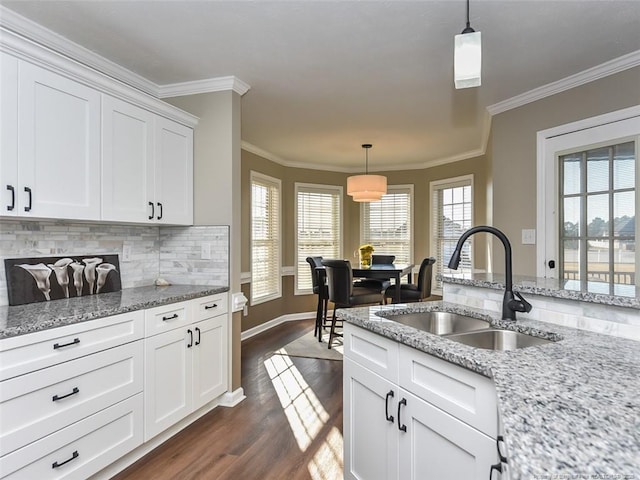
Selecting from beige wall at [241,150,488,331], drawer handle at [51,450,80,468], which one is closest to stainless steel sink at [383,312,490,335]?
drawer handle at [51,450,80,468]

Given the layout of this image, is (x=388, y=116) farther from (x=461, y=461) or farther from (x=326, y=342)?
(x=461, y=461)

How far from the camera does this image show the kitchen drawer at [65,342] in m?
1.56

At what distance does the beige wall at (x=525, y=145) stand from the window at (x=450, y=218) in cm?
193

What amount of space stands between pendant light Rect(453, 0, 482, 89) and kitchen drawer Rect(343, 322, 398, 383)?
1124mm

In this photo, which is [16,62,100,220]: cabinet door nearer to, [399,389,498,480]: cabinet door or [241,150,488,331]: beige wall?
[399,389,498,480]: cabinet door

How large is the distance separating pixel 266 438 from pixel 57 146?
2.11 metres

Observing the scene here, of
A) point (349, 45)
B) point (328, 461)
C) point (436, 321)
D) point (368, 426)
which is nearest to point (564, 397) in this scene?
point (368, 426)

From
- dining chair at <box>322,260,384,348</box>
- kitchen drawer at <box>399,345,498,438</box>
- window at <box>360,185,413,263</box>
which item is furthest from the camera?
window at <box>360,185,413,263</box>

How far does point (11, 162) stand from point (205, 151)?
136cm

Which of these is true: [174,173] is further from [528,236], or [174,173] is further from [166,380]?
[528,236]

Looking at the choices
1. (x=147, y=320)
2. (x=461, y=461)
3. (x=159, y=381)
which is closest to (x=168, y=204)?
(x=147, y=320)

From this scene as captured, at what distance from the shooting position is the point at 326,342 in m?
4.70

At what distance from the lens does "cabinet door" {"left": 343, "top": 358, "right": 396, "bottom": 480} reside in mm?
1478

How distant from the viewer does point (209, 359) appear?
107 inches
